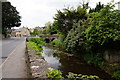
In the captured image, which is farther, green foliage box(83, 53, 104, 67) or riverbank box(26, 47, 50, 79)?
green foliage box(83, 53, 104, 67)

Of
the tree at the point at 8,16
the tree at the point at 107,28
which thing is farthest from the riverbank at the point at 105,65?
the tree at the point at 8,16

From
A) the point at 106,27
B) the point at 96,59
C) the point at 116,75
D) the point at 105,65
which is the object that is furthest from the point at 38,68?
the point at 96,59

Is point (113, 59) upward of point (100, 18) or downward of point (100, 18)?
downward

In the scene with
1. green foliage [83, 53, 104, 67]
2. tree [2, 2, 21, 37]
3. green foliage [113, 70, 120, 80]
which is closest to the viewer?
green foliage [113, 70, 120, 80]

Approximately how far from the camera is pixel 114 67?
6.99 metres

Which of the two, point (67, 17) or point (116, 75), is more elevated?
point (67, 17)

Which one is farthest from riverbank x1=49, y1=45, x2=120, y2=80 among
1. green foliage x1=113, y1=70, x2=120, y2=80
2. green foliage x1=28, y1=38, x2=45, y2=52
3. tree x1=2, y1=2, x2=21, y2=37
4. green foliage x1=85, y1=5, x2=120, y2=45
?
→ tree x1=2, y1=2, x2=21, y2=37

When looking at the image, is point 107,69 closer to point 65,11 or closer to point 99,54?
point 99,54

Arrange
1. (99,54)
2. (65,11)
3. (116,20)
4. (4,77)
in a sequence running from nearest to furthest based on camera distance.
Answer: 1. (4,77)
2. (116,20)
3. (99,54)
4. (65,11)

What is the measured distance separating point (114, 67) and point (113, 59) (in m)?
0.72

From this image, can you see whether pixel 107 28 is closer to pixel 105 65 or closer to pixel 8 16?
pixel 105 65

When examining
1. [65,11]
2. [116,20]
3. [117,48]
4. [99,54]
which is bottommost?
[99,54]

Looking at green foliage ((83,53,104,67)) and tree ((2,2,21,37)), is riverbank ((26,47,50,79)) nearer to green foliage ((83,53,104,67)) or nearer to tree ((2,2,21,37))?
green foliage ((83,53,104,67))

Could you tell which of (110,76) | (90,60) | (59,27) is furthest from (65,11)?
(110,76)
